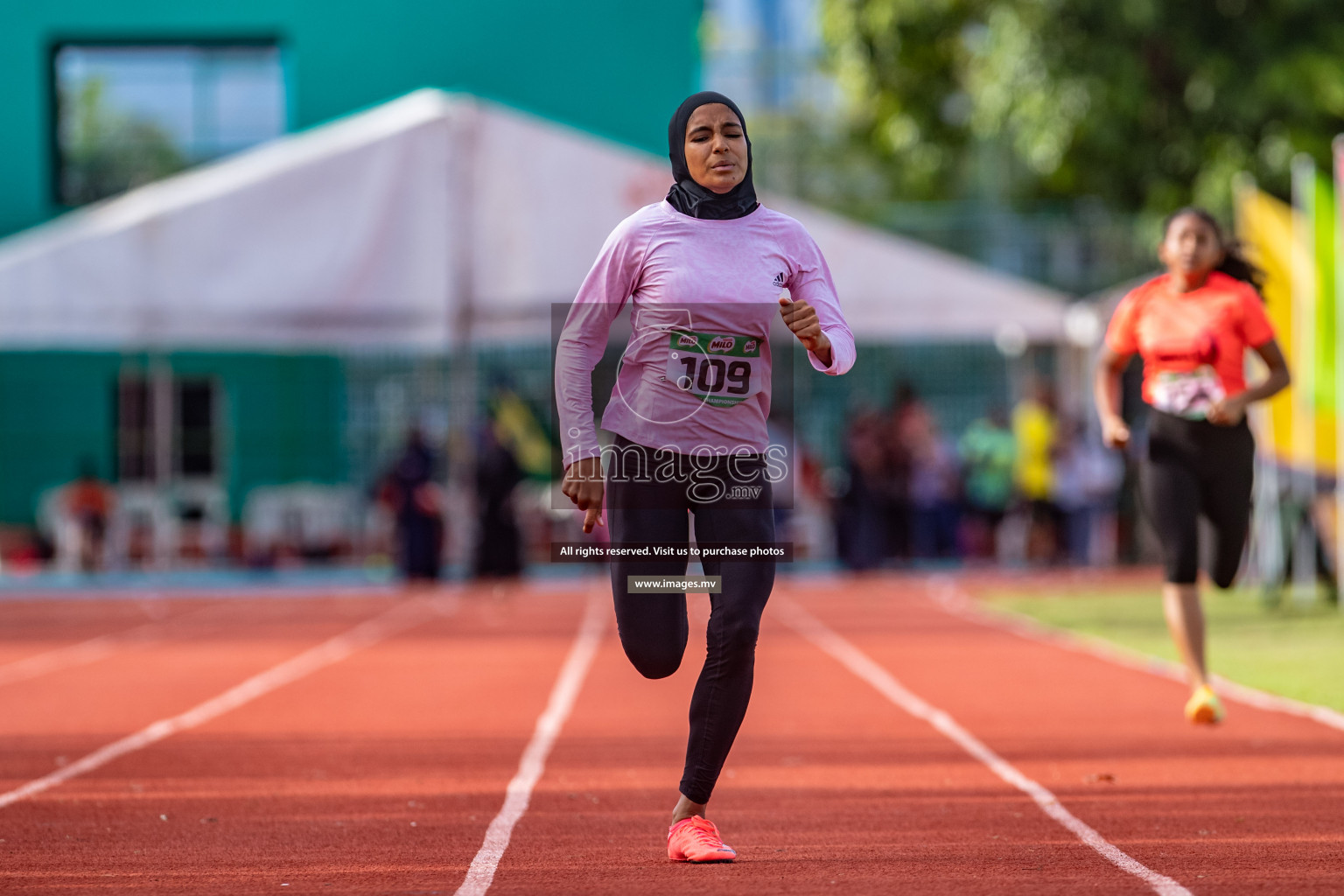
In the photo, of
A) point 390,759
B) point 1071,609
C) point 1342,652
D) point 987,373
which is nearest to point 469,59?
point 987,373

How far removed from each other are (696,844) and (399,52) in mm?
21290

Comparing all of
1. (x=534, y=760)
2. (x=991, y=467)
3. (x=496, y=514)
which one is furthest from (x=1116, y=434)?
(x=991, y=467)

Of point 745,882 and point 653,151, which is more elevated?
point 653,151

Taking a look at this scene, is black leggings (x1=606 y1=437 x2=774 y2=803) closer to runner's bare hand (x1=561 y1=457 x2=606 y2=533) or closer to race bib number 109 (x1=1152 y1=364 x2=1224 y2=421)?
runner's bare hand (x1=561 y1=457 x2=606 y2=533)

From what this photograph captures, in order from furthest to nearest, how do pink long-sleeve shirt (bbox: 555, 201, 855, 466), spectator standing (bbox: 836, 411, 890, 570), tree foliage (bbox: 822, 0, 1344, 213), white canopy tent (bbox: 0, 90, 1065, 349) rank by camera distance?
1. tree foliage (bbox: 822, 0, 1344, 213)
2. spectator standing (bbox: 836, 411, 890, 570)
3. white canopy tent (bbox: 0, 90, 1065, 349)
4. pink long-sleeve shirt (bbox: 555, 201, 855, 466)

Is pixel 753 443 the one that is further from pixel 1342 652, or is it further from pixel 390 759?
pixel 1342 652

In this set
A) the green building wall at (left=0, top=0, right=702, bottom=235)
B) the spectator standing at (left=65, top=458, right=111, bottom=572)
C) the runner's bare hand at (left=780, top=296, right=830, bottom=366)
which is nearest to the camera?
the runner's bare hand at (left=780, top=296, right=830, bottom=366)

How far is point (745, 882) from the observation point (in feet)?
15.4

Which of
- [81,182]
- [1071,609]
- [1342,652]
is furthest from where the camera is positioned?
[81,182]

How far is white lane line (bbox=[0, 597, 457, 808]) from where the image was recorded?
23.7 ft

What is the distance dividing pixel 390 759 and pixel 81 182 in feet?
64.1

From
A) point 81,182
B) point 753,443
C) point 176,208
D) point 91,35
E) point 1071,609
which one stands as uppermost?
point 91,35

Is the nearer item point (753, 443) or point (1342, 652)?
point (753, 443)

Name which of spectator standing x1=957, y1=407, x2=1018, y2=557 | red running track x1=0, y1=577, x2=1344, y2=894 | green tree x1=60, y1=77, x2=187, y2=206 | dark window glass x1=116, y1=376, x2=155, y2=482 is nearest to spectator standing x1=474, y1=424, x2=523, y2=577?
red running track x1=0, y1=577, x2=1344, y2=894
